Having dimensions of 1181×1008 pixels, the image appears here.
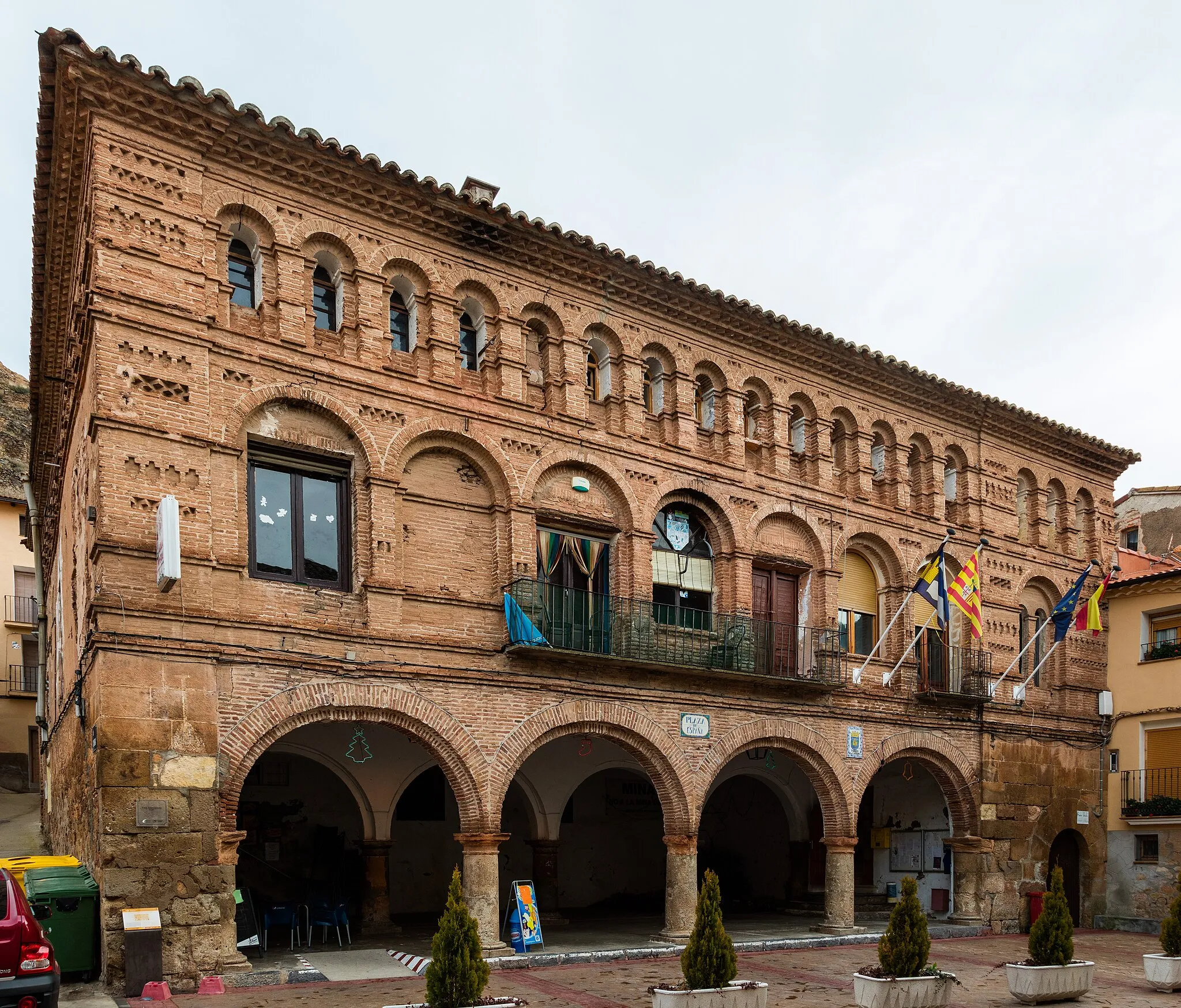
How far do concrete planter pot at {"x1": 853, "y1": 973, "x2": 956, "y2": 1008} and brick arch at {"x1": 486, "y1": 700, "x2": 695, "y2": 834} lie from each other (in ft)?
17.4

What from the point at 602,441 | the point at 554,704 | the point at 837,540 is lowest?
the point at 554,704

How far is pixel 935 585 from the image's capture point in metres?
19.2

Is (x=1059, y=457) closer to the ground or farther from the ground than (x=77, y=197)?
closer to the ground

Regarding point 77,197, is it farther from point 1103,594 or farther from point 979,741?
point 1103,594

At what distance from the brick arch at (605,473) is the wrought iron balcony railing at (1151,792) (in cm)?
1315

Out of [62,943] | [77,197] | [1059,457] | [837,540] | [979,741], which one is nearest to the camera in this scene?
[62,943]

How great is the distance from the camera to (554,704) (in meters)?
16.3

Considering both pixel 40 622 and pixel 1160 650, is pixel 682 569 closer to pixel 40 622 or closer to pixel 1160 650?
pixel 1160 650

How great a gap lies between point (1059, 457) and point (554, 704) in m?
14.6

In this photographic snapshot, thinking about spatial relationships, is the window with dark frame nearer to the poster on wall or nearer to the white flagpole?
the white flagpole

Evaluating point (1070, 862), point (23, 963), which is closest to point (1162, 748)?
point (1070, 862)

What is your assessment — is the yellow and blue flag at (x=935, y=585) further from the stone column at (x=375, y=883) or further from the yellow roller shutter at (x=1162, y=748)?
the stone column at (x=375, y=883)

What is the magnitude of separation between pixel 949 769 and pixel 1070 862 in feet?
15.6

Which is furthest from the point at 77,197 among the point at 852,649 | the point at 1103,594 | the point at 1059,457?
the point at 1103,594
